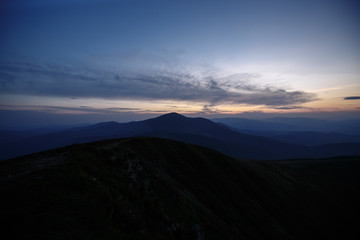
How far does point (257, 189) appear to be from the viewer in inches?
1893

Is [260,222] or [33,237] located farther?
[260,222]

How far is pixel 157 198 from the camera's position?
72.4 feet

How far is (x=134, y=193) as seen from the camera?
19000mm

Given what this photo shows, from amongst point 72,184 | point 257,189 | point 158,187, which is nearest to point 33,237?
point 72,184

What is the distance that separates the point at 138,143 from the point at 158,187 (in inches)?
851

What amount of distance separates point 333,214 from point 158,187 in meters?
68.7

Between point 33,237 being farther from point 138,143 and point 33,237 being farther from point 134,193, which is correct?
point 138,143

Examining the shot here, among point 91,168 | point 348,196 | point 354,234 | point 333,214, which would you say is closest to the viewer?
point 91,168

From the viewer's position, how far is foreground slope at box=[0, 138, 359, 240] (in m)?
11.1

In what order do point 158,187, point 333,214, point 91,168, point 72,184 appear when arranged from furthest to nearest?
point 333,214 → point 158,187 → point 91,168 → point 72,184

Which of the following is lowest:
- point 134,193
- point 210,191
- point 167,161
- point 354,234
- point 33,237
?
point 354,234

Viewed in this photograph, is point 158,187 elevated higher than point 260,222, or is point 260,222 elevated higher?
point 158,187

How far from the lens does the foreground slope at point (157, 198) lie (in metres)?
11.1

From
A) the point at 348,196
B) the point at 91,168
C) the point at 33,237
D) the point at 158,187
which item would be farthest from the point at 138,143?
the point at 348,196
